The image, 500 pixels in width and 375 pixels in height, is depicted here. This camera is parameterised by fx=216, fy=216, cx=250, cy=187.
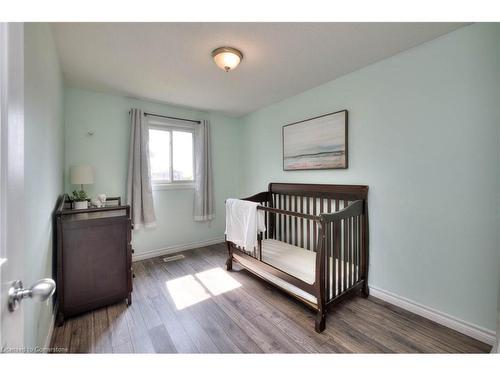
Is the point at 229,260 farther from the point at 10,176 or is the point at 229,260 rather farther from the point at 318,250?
the point at 10,176

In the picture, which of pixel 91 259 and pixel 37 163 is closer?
pixel 37 163

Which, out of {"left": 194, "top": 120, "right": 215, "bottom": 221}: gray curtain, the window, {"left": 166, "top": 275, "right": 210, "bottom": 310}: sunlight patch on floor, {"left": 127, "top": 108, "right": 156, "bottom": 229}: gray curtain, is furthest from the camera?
{"left": 194, "top": 120, "right": 215, "bottom": 221}: gray curtain

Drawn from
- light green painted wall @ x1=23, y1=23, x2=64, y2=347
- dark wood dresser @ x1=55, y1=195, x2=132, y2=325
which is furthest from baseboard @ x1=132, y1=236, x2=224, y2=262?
light green painted wall @ x1=23, y1=23, x2=64, y2=347

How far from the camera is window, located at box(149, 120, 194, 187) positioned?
3193 millimetres

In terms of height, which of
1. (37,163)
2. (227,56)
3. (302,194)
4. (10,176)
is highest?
(227,56)

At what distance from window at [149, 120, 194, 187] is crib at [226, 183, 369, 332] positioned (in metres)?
1.51

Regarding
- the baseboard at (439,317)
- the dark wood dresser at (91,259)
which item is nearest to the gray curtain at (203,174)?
the dark wood dresser at (91,259)

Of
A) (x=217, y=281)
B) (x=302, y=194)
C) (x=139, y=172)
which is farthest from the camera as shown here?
(x=139, y=172)

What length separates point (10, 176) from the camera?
54 centimetres

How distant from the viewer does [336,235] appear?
178cm

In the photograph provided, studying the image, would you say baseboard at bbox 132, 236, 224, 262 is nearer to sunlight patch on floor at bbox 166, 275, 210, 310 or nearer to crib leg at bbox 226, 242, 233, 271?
sunlight patch on floor at bbox 166, 275, 210, 310

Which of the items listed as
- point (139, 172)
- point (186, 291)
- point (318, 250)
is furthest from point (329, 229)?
point (139, 172)

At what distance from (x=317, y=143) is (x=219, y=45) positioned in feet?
4.79

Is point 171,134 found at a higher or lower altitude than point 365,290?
higher
